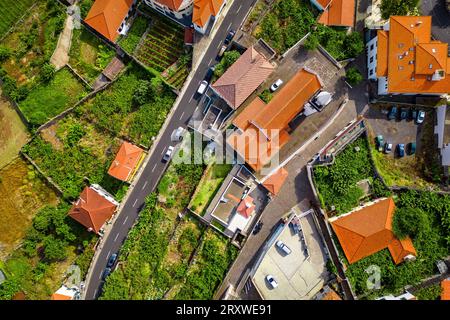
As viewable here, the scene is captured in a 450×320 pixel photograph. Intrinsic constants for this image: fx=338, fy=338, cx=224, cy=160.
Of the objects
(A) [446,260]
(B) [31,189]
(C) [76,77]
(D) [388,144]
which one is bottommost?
(B) [31,189]

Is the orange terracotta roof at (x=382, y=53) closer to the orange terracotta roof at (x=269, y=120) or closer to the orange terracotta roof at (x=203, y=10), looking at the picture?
the orange terracotta roof at (x=269, y=120)

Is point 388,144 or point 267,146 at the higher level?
point 388,144

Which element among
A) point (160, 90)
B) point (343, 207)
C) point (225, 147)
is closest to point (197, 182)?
point (225, 147)

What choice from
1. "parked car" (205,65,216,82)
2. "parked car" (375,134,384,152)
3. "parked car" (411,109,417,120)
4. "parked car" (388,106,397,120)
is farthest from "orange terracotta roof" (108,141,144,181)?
"parked car" (411,109,417,120)

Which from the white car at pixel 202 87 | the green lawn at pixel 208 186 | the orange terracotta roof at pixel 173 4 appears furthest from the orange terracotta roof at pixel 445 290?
the orange terracotta roof at pixel 173 4

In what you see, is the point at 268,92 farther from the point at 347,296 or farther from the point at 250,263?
the point at 347,296
